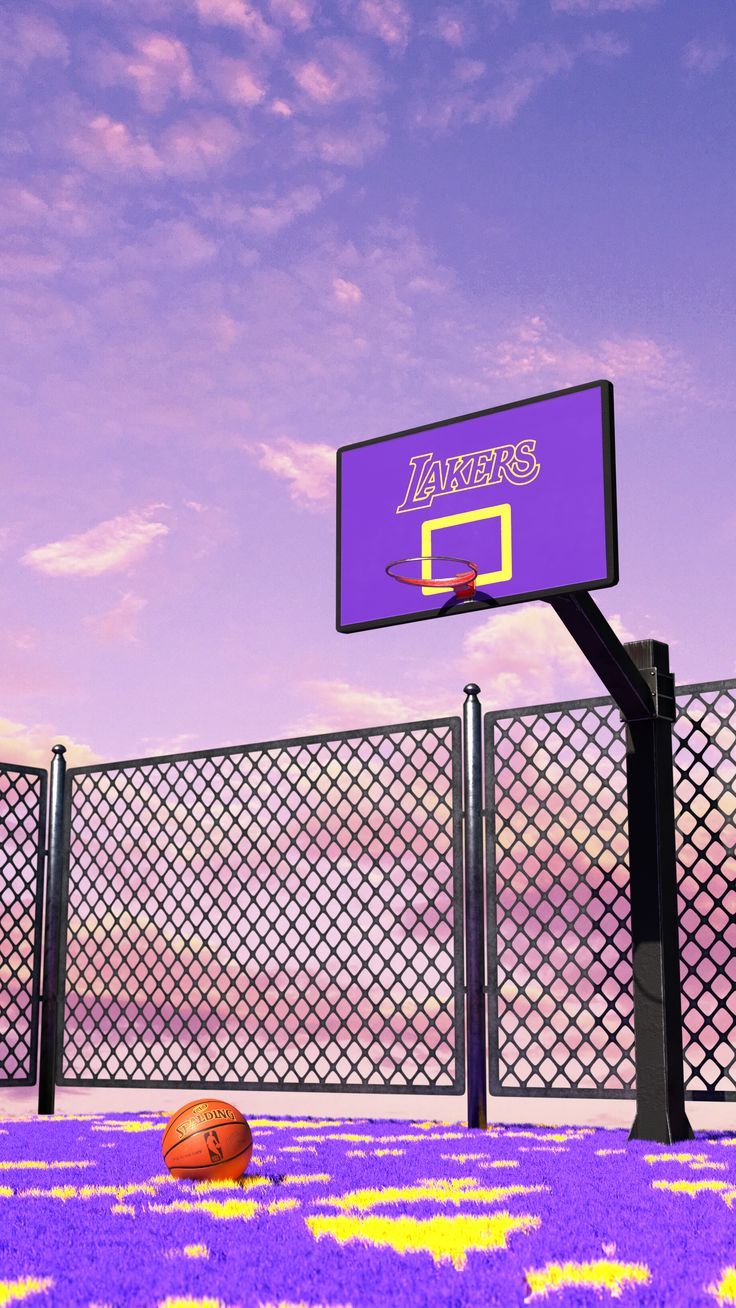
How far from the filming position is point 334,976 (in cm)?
691

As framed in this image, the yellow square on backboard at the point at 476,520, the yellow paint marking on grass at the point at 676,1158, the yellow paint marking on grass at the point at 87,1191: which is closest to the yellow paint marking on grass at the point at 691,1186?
the yellow paint marking on grass at the point at 676,1158

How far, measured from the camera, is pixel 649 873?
18.8 feet

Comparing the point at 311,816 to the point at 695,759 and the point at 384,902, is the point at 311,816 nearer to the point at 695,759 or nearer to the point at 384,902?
the point at 384,902

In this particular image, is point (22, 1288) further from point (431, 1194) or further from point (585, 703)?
point (585, 703)

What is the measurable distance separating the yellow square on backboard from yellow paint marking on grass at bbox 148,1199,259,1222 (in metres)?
3.13

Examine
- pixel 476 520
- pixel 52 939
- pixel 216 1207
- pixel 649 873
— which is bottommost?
pixel 216 1207

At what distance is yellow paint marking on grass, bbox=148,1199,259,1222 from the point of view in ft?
11.5

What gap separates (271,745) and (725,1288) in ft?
16.6

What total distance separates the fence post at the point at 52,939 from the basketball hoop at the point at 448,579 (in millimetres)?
3289

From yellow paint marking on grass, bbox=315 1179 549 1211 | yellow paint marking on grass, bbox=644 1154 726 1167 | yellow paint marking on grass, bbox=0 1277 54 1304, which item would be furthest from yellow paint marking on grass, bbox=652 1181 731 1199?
yellow paint marking on grass, bbox=0 1277 54 1304

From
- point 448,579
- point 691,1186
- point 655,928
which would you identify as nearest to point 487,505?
point 448,579

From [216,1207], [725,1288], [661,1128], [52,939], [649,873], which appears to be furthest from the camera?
[52,939]

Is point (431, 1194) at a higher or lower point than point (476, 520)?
lower

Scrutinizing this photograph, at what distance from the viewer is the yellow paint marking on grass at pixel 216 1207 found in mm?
3498
